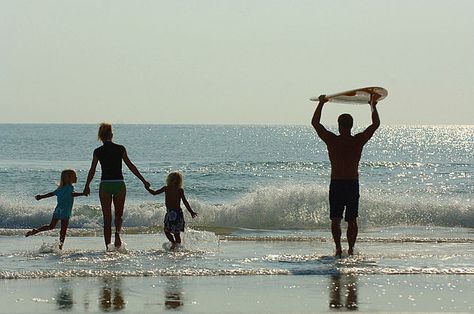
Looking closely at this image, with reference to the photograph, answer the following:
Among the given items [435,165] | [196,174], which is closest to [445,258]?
[196,174]

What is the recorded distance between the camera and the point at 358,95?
12.0 m

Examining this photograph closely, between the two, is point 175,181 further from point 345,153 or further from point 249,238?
point 249,238

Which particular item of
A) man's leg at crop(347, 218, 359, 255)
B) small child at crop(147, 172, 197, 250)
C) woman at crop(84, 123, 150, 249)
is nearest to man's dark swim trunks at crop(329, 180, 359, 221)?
man's leg at crop(347, 218, 359, 255)

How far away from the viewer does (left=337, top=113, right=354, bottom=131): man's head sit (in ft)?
36.8

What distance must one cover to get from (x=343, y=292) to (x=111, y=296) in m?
2.13

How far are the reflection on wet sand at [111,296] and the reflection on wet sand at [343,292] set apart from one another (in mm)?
1815

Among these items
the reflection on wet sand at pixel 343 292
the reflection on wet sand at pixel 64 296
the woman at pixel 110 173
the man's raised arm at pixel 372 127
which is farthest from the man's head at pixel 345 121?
the reflection on wet sand at pixel 64 296

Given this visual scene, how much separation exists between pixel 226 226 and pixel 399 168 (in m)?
32.0

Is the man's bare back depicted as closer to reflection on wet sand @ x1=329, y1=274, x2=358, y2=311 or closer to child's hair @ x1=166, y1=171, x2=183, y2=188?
reflection on wet sand @ x1=329, y1=274, x2=358, y2=311

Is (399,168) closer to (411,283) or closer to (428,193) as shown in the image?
(428,193)

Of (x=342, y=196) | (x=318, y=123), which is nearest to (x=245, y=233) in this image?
(x=342, y=196)

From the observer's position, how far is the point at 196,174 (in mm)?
42406

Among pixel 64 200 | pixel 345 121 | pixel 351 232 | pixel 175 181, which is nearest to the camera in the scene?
pixel 345 121

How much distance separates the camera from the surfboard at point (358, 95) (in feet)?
38.6
